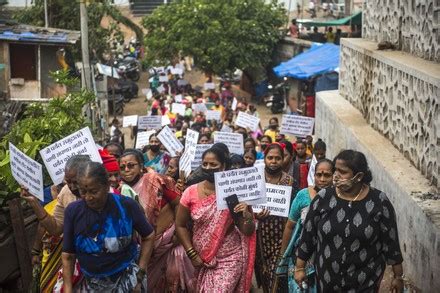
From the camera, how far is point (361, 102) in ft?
39.9

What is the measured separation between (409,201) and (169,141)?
16.3 ft

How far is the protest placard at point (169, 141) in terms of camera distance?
11.8 m

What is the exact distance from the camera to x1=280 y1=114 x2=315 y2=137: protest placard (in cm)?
1311

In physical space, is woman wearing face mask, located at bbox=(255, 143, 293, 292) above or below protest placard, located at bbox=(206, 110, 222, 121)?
above

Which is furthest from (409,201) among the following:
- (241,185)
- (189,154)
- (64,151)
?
(189,154)

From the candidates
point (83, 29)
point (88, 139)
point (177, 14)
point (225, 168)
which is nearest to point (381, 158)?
point (225, 168)

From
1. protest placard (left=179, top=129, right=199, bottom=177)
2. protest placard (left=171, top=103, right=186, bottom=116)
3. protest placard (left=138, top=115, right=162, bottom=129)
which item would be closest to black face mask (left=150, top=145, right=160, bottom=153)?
protest placard (left=179, top=129, right=199, bottom=177)

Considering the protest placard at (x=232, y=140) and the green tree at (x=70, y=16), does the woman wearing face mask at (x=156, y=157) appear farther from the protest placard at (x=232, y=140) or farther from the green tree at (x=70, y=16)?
the green tree at (x=70, y=16)

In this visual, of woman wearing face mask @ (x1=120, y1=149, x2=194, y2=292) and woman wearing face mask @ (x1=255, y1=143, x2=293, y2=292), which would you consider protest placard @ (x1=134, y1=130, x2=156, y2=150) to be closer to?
woman wearing face mask @ (x1=255, y1=143, x2=293, y2=292)

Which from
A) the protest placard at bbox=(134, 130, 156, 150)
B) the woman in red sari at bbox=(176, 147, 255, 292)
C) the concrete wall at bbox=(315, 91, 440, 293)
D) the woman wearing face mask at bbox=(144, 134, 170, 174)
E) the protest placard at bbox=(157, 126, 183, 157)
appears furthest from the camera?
the protest placard at bbox=(134, 130, 156, 150)

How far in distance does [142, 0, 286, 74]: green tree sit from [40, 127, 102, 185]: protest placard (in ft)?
75.4

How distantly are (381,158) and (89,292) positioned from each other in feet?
14.9

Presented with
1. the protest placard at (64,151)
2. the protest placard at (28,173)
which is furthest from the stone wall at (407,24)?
the protest placard at (28,173)

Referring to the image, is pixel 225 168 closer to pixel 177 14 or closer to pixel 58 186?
pixel 58 186
